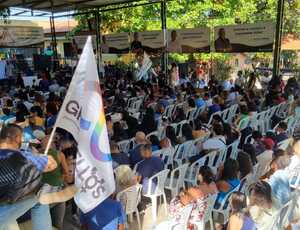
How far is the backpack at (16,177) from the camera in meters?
1.77

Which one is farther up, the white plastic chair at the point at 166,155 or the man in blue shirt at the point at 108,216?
the man in blue shirt at the point at 108,216

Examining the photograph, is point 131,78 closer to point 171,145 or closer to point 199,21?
point 199,21

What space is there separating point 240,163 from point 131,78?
12531mm

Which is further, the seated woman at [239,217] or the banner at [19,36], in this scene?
the banner at [19,36]

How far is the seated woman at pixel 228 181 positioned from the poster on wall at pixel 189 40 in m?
10.3

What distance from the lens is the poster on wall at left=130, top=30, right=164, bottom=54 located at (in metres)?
15.9

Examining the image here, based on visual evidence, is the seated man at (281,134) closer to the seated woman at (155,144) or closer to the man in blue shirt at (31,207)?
the seated woman at (155,144)

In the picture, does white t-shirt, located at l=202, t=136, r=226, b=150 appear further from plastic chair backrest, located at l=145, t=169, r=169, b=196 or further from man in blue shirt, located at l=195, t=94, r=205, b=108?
man in blue shirt, located at l=195, t=94, r=205, b=108

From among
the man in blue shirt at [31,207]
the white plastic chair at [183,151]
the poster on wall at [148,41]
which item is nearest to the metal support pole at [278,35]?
the poster on wall at [148,41]

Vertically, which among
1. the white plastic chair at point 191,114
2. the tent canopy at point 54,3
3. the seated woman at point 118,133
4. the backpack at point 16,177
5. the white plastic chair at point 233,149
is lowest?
the white plastic chair at point 191,114

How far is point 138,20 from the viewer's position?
21.4 metres

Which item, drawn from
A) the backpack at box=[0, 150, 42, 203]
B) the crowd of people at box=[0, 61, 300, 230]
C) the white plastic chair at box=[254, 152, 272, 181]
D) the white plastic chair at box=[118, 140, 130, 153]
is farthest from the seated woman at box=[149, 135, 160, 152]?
the backpack at box=[0, 150, 42, 203]

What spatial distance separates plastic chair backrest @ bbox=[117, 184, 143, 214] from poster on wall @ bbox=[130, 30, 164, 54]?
471 inches

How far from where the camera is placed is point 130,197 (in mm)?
4340
